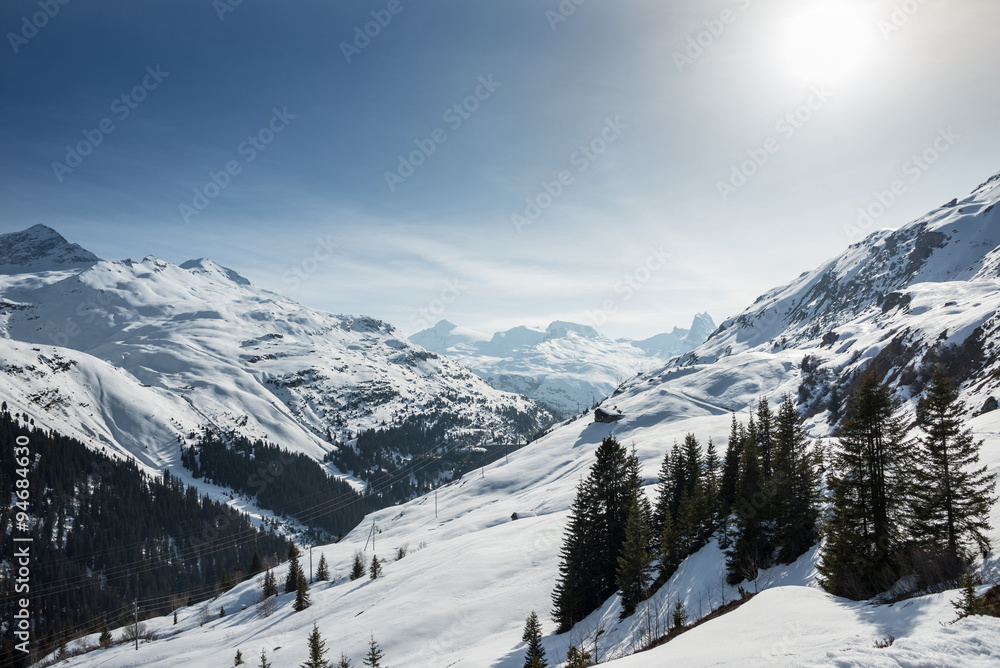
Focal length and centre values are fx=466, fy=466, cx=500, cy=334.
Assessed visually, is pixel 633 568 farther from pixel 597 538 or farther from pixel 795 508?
pixel 795 508

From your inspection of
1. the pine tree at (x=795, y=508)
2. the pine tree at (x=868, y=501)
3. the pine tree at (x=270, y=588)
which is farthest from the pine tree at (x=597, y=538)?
the pine tree at (x=270, y=588)

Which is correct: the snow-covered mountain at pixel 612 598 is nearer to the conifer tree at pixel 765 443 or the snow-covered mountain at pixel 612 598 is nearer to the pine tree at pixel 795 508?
the pine tree at pixel 795 508

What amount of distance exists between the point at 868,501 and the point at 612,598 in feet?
79.5

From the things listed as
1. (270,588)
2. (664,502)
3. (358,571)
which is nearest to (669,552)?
(664,502)

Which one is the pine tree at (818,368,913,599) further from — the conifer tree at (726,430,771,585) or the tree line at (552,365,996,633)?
the conifer tree at (726,430,771,585)

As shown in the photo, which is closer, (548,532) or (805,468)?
(805,468)

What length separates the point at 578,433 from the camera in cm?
18025

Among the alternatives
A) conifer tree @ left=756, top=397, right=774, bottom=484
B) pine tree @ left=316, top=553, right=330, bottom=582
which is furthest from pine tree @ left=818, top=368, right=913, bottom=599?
pine tree @ left=316, top=553, right=330, bottom=582

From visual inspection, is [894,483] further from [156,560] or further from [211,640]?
[156,560]

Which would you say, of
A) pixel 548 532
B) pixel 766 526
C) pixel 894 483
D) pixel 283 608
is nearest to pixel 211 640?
pixel 283 608

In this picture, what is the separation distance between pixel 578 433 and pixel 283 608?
397 ft

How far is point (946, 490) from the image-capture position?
24.2 meters

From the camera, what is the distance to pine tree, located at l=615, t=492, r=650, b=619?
38.1m

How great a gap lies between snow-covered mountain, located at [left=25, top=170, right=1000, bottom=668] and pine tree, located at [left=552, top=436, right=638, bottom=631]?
6.99ft
